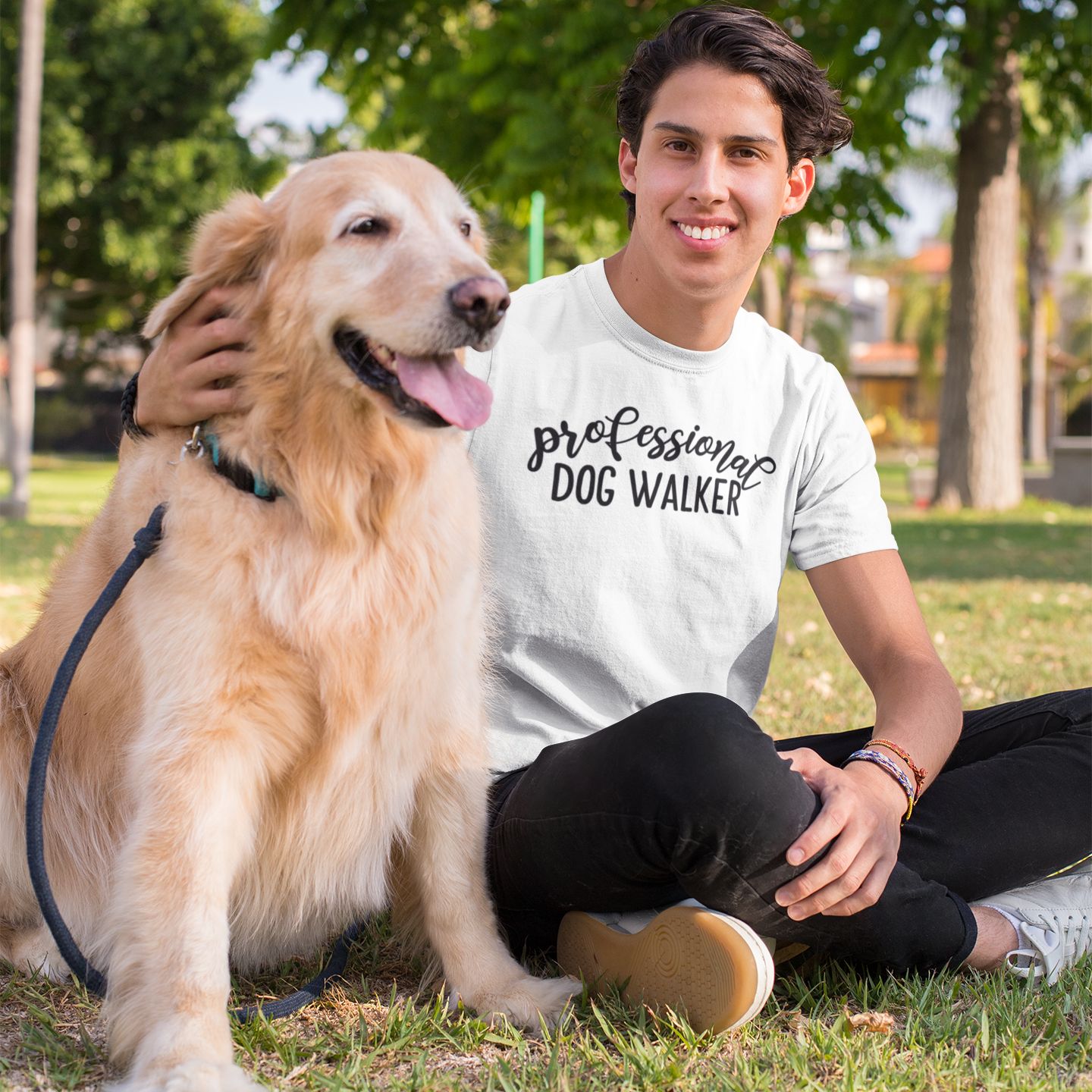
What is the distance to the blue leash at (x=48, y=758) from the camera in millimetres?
1993

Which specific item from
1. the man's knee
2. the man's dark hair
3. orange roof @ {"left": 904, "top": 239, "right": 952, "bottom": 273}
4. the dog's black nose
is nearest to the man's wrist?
the man's knee

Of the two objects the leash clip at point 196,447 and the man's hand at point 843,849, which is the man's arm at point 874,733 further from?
the leash clip at point 196,447

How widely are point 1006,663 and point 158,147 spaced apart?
22.4 meters

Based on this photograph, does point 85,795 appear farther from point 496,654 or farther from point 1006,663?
point 1006,663

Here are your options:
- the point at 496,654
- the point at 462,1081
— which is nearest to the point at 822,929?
the point at 462,1081

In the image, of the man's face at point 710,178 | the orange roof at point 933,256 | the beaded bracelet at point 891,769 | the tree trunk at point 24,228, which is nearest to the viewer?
the beaded bracelet at point 891,769

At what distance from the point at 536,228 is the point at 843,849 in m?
9.59

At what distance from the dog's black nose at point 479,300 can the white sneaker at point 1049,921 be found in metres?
1.59

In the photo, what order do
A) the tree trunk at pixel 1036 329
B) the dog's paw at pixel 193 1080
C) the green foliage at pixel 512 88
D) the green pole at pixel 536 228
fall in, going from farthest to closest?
the tree trunk at pixel 1036 329 < the green pole at pixel 536 228 < the green foliage at pixel 512 88 < the dog's paw at pixel 193 1080

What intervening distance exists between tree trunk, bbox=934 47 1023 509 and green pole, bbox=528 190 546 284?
461 centimetres

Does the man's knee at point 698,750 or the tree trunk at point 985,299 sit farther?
the tree trunk at point 985,299

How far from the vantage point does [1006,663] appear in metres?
5.23

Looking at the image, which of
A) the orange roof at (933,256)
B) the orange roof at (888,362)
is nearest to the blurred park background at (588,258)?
the orange roof at (888,362)

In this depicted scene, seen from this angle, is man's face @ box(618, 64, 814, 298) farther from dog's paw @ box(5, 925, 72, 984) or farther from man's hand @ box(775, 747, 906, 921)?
dog's paw @ box(5, 925, 72, 984)
